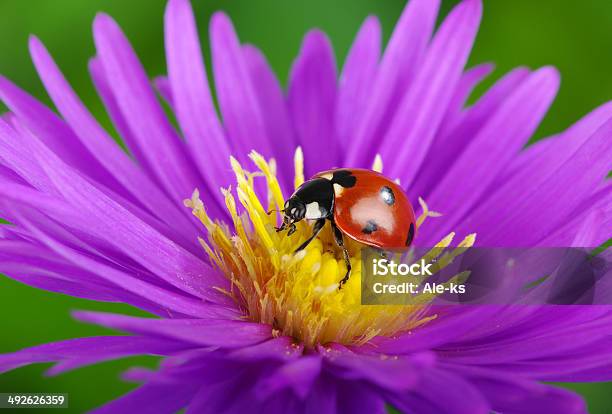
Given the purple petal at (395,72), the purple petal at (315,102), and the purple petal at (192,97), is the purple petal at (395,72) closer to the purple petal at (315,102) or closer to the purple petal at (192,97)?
the purple petal at (315,102)

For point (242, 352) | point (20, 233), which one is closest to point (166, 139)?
point (20, 233)

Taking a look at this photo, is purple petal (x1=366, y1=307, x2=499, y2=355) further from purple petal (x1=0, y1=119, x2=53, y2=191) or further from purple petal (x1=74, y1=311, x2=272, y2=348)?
purple petal (x1=0, y1=119, x2=53, y2=191)

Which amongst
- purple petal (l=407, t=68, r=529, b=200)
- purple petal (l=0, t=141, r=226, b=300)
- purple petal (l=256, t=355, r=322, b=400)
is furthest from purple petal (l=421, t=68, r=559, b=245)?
purple petal (l=256, t=355, r=322, b=400)

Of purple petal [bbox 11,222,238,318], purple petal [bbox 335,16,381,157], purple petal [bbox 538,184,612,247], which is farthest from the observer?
purple petal [bbox 335,16,381,157]

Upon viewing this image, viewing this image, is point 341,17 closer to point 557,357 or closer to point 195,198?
point 195,198

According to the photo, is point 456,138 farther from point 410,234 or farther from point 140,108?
point 140,108

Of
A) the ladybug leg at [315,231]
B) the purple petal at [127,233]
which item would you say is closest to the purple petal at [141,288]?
the purple petal at [127,233]
